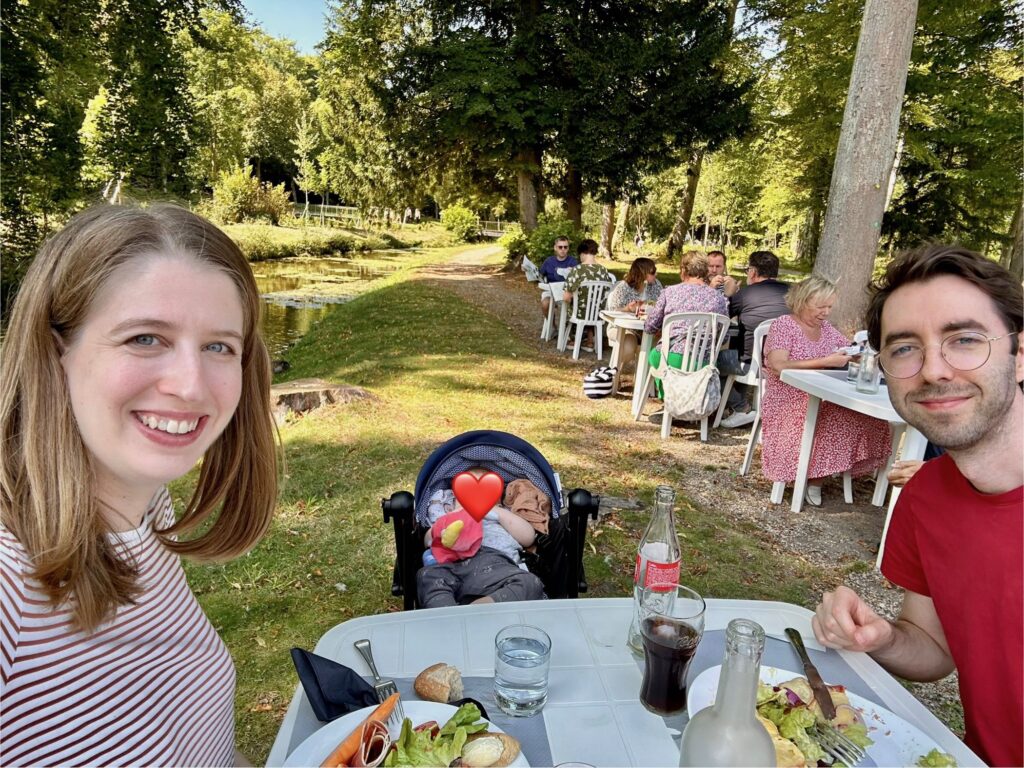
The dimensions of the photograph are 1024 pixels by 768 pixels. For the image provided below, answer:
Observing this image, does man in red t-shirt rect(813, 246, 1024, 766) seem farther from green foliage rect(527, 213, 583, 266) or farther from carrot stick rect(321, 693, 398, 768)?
green foliage rect(527, 213, 583, 266)

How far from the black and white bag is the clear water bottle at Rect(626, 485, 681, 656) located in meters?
5.46

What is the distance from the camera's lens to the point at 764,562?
3.67 metres

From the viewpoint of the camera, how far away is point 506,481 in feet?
9.05

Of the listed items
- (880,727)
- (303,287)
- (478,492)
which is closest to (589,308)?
(478,492)

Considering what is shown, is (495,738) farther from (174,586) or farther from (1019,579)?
(1019,579)

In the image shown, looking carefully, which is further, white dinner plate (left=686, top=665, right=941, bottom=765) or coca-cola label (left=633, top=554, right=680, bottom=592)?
coca-cola label (left=633, top=554, right=680, bottom=592)

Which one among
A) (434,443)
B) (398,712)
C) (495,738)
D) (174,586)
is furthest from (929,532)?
(434,443)

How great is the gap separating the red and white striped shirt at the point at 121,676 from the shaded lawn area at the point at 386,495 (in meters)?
1.31

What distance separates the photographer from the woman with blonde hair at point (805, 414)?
14.1 ft

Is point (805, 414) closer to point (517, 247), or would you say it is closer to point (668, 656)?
point (668, 656)

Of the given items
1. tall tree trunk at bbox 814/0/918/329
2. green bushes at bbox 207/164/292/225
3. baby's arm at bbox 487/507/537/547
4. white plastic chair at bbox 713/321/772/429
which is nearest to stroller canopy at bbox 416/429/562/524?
baby's arm at bbox 487/507/537/547

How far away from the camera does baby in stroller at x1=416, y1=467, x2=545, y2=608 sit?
2347 millimetres

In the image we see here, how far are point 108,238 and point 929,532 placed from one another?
1.74 metres

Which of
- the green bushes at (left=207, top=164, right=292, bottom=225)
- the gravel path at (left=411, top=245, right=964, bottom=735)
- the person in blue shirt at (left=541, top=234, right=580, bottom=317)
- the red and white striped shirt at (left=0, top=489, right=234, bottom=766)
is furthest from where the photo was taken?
the green bushes at (left=207, top=164, right=292, bottom=225)
